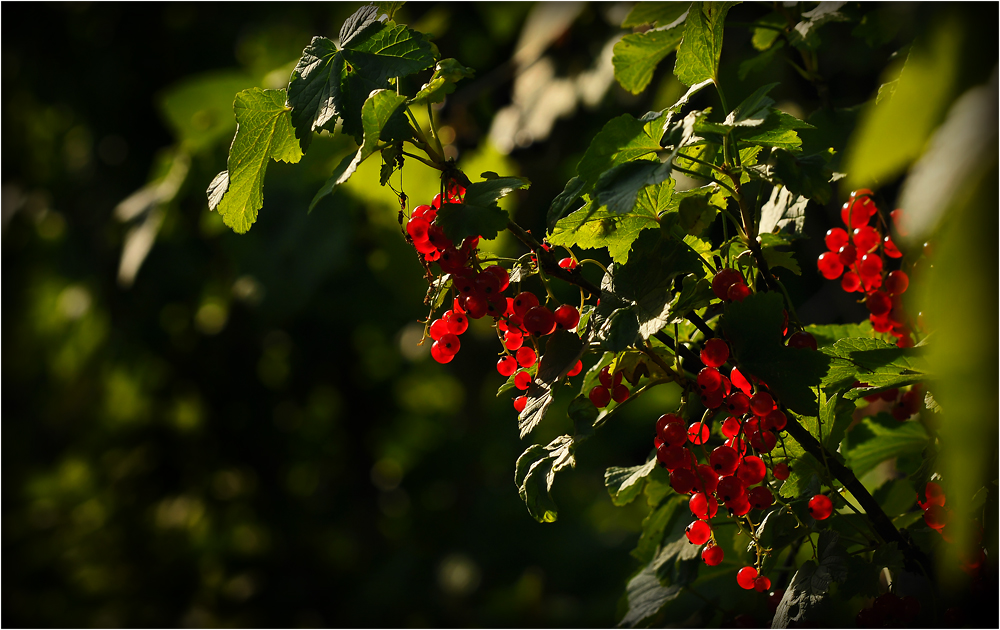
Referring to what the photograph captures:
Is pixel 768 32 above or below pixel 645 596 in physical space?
above

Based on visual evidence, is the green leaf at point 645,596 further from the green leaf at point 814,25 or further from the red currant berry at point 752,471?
the green leaf at point 814,25

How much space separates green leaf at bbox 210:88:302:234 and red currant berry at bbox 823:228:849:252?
1.28 feet

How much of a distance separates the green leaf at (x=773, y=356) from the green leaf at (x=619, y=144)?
0.10 meters

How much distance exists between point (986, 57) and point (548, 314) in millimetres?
269

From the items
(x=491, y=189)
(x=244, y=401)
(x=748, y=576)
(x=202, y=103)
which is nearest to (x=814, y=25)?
(x=491, y=189)

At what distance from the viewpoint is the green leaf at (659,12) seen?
59 cm

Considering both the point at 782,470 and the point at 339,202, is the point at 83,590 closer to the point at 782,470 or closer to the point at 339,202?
the point at 339,202

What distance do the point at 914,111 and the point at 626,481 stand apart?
0.33 meters

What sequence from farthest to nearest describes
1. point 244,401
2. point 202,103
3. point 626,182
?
point 244,401
point 202,103
point 626,182

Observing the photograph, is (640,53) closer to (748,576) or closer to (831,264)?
(831,264)

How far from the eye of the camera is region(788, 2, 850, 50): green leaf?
1.70ft

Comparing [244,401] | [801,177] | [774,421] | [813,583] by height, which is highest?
[801,177]

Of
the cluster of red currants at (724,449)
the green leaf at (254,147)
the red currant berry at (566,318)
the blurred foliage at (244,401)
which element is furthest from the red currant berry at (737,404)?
the blurred foliage at (244,401)

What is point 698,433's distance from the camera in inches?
16.9
